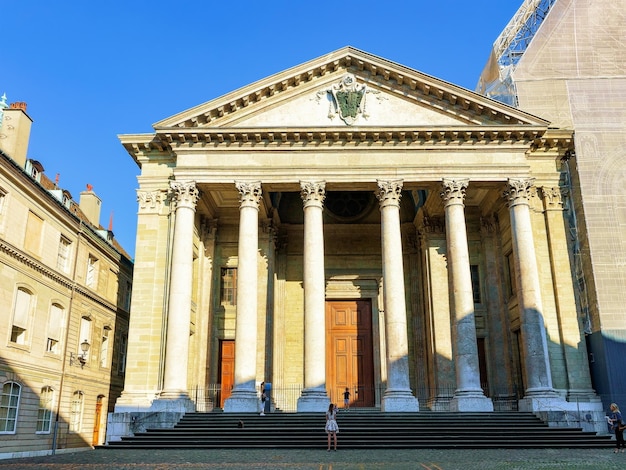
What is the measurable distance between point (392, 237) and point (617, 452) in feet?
33.2

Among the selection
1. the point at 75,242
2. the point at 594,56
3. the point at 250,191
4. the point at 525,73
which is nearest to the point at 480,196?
the point at 525,73

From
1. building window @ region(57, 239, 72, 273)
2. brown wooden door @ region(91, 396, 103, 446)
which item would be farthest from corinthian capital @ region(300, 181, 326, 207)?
brown wooden door @ region(91, 396, 103, 446)

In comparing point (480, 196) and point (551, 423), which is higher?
point (480, 196)

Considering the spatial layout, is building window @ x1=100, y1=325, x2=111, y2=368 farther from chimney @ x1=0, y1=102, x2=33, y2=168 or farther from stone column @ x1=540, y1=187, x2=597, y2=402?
stone column @ x1=540, y1=187, x2=597, y2=402

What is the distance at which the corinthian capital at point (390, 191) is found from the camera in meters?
22.5

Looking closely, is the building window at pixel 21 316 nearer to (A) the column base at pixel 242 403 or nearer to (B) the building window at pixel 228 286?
(B) the building window at pixel 228 286

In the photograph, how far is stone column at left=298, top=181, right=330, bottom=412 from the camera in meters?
20.1

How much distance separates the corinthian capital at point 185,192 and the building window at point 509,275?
1366 cm

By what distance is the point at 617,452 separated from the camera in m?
15.2

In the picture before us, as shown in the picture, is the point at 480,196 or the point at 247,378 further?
the point at 480,196

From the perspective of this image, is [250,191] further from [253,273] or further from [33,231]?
[33,231]

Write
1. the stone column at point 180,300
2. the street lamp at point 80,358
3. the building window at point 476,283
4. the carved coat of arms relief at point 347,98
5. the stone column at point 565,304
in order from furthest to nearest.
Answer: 1. the street lamp at point 80,358
2. the building window at point 476,283
3. the carved coat of arms relief at point 347,98
4. the stone column at point 565,304
5. the stone column at point 180,300

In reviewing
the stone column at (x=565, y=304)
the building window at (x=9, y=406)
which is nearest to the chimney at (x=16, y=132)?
the building window at (x=9, y=406)

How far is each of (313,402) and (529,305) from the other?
8664mm
